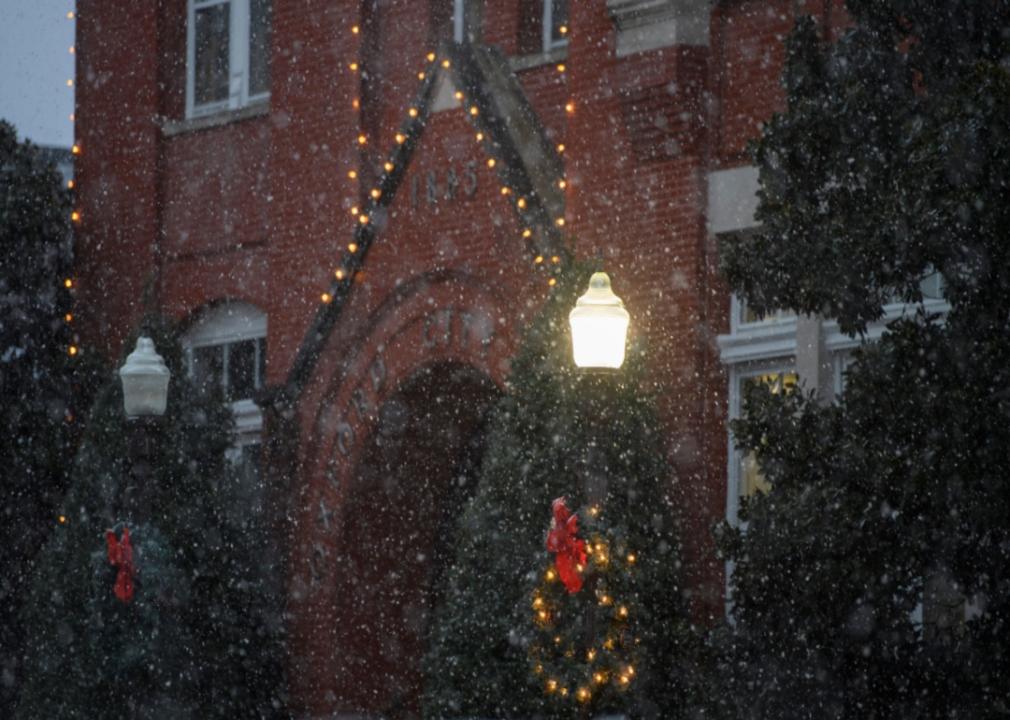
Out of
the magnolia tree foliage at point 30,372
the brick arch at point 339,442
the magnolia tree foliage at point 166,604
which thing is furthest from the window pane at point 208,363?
the brick arch at point 339,442

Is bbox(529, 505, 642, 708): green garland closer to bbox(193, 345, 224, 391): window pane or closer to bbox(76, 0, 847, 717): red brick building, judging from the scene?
bbox(76, 0, 847, 717): red brick building

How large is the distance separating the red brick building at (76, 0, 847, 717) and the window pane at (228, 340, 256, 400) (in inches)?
1.0

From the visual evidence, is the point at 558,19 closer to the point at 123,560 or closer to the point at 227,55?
the point at 227,55

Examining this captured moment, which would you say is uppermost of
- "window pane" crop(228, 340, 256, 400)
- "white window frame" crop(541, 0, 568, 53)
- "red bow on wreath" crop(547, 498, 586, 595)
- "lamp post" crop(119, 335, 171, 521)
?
"white window frame" crop(541, 0, 568, 53)

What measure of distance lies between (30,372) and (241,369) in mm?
2050

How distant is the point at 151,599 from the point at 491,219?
395 centimetres

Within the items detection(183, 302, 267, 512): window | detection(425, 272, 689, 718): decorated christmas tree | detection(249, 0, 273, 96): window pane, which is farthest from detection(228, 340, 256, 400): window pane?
detection(425, 272, 689, 718): decorated christmas tree

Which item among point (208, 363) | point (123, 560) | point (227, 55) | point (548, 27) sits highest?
point (227, 55)

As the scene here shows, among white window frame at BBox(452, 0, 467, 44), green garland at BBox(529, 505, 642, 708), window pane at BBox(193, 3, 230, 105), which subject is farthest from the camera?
window pane at BBox(193, 3, 230, 105)

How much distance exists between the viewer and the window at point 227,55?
20391 millimetres

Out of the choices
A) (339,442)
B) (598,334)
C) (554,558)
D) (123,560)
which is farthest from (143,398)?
→ (598,334)

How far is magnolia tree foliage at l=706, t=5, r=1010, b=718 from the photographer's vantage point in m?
9.10

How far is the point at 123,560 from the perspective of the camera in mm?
15984

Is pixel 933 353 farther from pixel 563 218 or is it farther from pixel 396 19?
pixel 396 19
